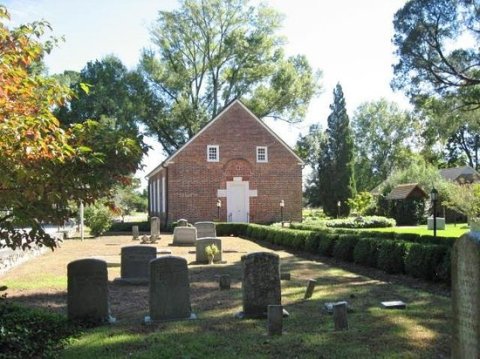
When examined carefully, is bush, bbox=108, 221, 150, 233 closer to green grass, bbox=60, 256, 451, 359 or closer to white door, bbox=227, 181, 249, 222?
white door, bbox=227, 181, 249, 222

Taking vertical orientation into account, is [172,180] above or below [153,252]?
above

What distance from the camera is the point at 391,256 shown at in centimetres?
1534

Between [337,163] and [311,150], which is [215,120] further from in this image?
[311,150]

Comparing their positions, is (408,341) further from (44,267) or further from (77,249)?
(77,249)

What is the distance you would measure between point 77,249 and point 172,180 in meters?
14.0

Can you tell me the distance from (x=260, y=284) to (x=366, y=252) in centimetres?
826

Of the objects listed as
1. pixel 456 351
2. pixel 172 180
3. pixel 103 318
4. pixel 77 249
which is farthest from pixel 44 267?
pixel 172 180

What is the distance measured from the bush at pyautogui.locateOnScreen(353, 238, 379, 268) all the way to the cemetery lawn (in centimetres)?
100

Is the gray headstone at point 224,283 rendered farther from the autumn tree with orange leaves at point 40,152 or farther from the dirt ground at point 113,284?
the autumn tree with orange leaves at point 40,152

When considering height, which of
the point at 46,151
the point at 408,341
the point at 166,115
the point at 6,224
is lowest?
the point at 408,341

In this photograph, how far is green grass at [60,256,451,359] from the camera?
6.95 m

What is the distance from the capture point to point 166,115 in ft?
186

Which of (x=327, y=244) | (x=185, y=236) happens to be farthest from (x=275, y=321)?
(x=185, y=236)

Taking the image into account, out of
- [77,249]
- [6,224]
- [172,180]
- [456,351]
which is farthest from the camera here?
[172,180]
